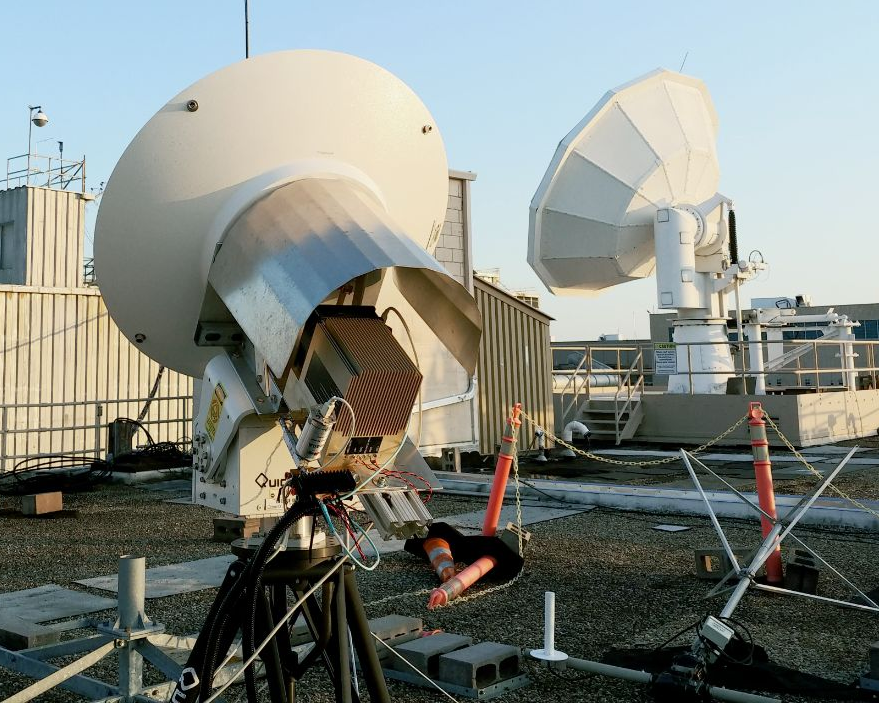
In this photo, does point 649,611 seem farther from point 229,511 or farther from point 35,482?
point 35,482

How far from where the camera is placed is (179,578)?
6.09 metres

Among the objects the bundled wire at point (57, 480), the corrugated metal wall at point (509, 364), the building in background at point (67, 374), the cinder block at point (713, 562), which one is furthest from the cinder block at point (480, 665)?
the building in background at point (67, 374)

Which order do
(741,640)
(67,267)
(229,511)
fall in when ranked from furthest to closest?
(67,267)
(741,640)
(229,511)

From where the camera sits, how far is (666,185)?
18125 millimetres

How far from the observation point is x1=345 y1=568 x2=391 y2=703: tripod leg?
2.73m

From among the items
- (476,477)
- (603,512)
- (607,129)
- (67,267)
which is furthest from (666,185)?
(67,267)

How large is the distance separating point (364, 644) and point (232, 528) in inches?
192

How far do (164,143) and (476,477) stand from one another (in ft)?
26.7

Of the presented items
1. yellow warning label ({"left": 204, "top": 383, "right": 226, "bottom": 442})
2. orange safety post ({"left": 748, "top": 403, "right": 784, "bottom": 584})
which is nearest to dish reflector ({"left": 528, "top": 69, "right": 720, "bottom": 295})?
orange safety post ({"left": 748, "top": 403, "right": 784, "bottom": 584})

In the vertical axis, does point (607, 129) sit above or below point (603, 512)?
above

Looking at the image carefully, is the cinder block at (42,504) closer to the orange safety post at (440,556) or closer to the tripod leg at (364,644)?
the orange safety post at (440,556)

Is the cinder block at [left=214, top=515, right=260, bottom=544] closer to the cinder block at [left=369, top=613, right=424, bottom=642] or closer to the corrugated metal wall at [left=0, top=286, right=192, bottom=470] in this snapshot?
the cinder block at [left=369, top=613, right=424, bottom=642]

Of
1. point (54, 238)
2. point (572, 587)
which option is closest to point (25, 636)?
point (572, 587)

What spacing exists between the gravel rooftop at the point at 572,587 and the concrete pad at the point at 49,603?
9.6 inches
